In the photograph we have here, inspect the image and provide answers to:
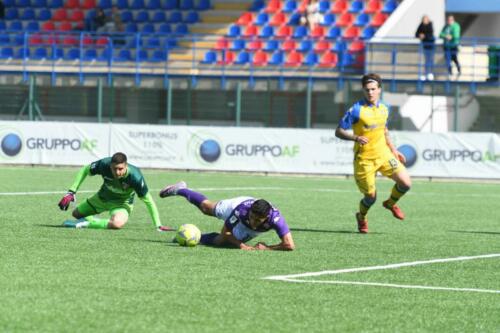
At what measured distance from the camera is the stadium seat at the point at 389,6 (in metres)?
40.3

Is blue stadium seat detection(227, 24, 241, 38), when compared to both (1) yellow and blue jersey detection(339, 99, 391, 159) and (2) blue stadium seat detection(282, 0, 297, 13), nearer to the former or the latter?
(2) blue stadium seat detection(282, 0, 297, 13)

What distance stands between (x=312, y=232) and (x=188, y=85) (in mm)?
21821

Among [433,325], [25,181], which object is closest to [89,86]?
[25,181]

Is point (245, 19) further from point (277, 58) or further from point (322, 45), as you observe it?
point (322, 45)

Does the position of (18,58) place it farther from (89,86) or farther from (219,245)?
(219,245)

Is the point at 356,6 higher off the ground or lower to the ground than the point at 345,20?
higher

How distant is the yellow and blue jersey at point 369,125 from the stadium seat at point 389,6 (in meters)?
24.0

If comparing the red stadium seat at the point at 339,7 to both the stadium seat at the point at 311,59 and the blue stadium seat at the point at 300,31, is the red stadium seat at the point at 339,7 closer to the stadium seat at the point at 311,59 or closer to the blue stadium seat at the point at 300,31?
the blue stadium seat at the point at 300,31

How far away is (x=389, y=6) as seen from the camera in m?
40.4

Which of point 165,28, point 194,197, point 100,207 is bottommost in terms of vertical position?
point 100,207

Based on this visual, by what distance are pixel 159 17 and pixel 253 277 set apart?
32.5 m

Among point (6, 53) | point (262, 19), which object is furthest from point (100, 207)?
point (6, 53)

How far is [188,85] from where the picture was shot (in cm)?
3806

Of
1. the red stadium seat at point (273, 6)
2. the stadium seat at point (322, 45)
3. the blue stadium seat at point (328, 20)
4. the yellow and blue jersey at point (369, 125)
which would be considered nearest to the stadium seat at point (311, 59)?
the stadium seat at point (322, 45)
